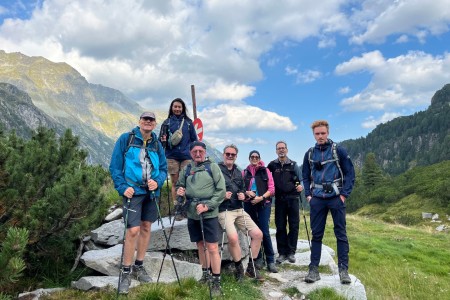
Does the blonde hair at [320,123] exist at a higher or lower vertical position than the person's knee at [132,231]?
higher

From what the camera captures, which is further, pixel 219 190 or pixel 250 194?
pixel 250 194

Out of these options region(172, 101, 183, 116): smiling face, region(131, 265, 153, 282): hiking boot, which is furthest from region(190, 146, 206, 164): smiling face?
region(131, 265, 153, 282): hiking boot

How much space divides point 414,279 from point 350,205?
3858 inches

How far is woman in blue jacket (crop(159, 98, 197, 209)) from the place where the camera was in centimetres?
980

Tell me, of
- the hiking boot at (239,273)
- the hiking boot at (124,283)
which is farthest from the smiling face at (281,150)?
the hiking boot at (124,283)

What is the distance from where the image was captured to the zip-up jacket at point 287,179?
1037cm

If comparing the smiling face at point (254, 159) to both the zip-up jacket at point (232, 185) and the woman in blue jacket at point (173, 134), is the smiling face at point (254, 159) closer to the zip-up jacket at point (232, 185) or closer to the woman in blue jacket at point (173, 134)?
the zip-up jacket at point (232, 185)

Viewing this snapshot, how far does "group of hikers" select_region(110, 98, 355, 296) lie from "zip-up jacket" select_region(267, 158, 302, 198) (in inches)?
1.1

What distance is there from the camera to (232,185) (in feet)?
29.3

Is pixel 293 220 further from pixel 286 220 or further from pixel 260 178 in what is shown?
pixel 260 178

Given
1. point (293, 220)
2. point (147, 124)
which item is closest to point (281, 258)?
point (293, 220)

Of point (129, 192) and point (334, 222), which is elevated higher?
point (129, 192)

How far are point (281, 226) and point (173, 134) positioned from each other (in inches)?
166

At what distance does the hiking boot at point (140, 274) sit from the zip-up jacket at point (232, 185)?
2.25 meters
